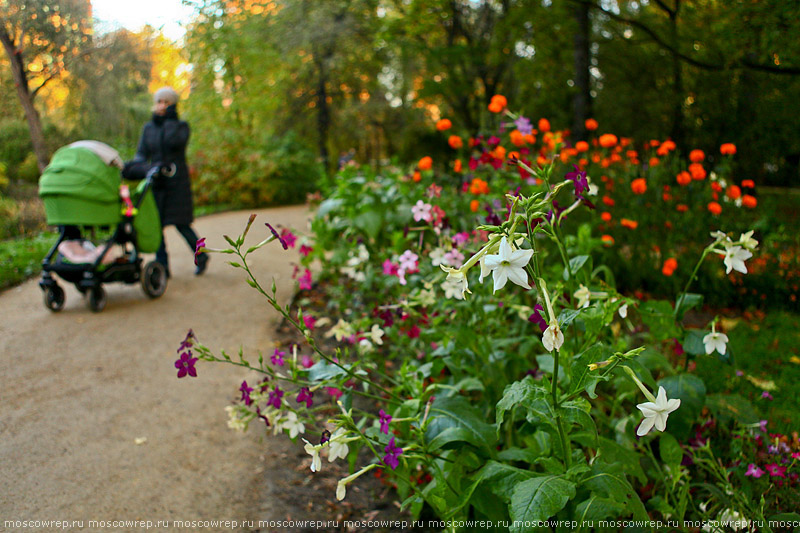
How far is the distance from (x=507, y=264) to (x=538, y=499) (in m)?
0.63

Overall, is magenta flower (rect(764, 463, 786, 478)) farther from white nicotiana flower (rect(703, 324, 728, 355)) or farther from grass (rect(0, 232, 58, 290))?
grass (rect(0, 232, 58, 290))

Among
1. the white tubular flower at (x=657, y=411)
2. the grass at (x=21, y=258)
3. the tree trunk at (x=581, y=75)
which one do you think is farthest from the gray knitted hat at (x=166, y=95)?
the white tubular flower at (x=657, y=411)

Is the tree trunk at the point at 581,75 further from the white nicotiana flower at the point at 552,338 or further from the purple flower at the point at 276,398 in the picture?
the white nicotiana flower at the point at 552,338

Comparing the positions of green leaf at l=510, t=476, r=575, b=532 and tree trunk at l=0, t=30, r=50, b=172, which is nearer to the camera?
green leaf at l=510, t=476, r=575, b=532

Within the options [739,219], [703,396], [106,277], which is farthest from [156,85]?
[703,396]

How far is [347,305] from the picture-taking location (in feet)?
13.5

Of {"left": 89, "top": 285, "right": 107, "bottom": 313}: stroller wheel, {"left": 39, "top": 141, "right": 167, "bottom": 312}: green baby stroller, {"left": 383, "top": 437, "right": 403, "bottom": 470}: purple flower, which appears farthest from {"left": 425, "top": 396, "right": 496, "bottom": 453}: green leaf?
{"left": 89, "top": 285, "right": 107, "bottom": 313}: stroller wheel

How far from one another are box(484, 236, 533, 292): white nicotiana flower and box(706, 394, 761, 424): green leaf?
140 cm

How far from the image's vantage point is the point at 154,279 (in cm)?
486

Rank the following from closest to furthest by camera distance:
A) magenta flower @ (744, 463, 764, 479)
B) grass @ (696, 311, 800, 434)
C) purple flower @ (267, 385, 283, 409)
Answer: magenta flower @ (744, 463, 764, 479) → purple flower @ (267, 385, 283, 409) → grass @ (696, 311, 800, 434)

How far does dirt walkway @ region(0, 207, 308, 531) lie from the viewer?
2248 mm

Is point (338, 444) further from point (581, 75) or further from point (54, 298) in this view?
point (581, 75)

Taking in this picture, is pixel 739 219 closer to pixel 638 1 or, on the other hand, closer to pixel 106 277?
pixel 106 277

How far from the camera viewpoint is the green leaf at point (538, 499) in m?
1.31
